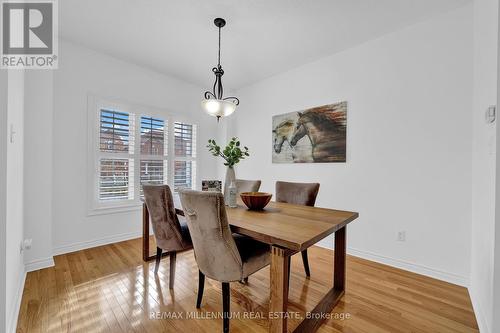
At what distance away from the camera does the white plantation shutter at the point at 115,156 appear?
2.92 m

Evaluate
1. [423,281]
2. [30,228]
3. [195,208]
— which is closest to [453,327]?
[423,281]

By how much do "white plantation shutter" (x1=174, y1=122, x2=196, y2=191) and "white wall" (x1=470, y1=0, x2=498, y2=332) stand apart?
356 cm

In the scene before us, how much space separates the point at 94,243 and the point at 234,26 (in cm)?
316

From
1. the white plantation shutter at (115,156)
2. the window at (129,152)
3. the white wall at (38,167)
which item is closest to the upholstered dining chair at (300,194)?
the window at (129,152)

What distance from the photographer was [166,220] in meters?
1.84

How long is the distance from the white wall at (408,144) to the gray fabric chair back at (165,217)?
197cm

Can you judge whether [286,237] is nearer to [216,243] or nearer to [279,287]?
[279,287]

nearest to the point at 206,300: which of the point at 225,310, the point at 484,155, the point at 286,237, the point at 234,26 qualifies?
the point at 225,310

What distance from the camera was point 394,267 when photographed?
7.72 ft

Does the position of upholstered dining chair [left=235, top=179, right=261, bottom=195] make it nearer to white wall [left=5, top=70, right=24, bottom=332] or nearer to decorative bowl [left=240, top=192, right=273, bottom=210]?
decorative bowl [left=240, top=192, right=273, bottom=210]

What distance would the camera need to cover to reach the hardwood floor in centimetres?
147

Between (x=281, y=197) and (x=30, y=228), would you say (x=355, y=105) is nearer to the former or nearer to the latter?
(x=281, y=197)

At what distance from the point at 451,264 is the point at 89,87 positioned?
14.8ft

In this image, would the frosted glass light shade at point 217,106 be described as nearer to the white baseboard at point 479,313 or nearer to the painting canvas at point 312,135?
the painting canvas at point 312,135
